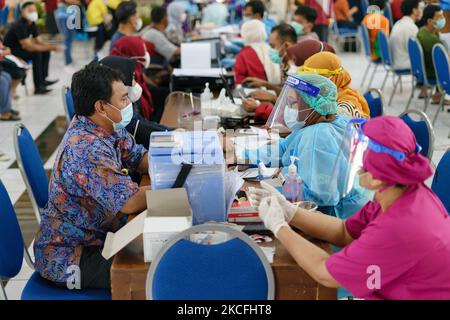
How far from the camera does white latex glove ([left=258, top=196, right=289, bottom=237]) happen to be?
2.10m

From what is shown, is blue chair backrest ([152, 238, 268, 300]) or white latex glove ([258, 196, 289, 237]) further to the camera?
white latex glove ([258, 196, 289, 237])

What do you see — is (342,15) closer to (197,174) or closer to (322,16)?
(322,16)

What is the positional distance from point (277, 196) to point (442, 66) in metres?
4.23

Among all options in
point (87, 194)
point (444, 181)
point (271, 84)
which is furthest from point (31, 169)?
point (271, 84)

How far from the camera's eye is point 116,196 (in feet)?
7.90

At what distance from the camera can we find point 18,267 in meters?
2.60

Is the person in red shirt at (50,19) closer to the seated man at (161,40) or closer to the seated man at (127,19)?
the seated man at (161,40)

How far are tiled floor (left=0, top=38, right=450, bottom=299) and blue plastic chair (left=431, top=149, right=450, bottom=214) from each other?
2.07m

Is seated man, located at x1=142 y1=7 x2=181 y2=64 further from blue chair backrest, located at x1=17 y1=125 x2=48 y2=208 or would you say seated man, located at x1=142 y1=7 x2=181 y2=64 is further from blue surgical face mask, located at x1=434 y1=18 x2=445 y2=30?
blue chair backrest, located at x1=17 y1=125 x2=48 y2=208

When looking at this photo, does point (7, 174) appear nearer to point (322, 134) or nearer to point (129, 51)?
Answer: point (129, 51)

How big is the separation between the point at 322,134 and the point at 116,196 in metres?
0.86

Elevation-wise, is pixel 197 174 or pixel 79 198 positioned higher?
pixel 197 174

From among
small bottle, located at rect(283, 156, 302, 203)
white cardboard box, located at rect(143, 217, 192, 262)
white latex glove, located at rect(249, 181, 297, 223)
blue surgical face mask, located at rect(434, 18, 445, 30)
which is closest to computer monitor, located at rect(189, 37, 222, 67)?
blue surgical face mask, located at rect(434, 18, 445, 30)

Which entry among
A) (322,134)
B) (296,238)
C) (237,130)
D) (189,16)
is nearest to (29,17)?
(189,16)
